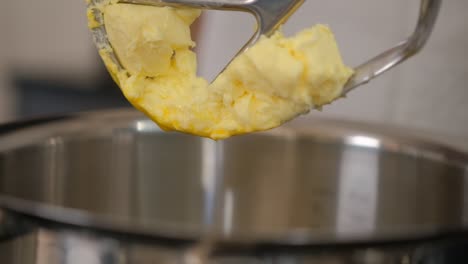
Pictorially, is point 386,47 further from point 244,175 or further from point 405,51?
point 405,51

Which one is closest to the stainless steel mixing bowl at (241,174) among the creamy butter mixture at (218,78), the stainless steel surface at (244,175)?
the stainless steel surface at (244,175)

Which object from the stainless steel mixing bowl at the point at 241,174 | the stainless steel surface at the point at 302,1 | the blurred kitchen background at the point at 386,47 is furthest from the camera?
the blurred kitchen background at the point at 386,47

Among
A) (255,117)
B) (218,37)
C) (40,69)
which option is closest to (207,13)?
(218,37)

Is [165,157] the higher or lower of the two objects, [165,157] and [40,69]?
the lower

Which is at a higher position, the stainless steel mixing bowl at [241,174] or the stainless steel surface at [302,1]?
the stainless steel surface at [302,1]

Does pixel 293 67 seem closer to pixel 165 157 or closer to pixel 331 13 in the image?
pixel 165 157

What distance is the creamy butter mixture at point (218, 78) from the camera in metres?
0.40

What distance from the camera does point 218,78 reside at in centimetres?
42

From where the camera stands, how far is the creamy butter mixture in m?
0.40

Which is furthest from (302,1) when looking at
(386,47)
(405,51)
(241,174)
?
(386,47)

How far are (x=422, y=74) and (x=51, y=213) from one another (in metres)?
0.53

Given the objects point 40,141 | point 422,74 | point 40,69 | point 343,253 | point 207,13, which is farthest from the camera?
point 40,69

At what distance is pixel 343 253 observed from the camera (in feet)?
1.22

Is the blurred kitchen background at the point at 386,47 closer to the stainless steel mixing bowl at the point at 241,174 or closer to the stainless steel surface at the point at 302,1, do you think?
the stainless steel mixing bowl at the point at 241,174
